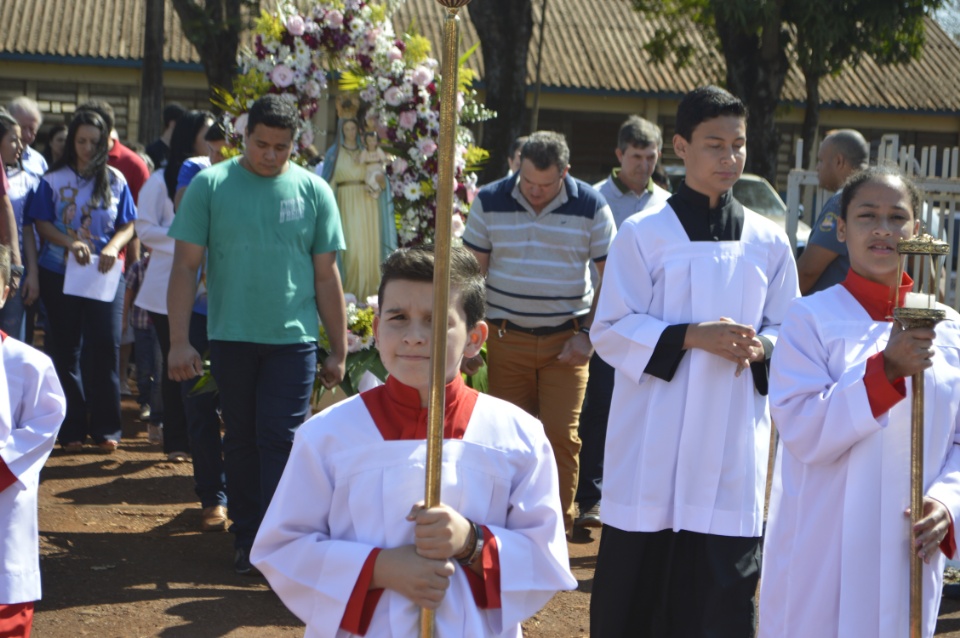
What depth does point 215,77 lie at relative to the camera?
1633 cm

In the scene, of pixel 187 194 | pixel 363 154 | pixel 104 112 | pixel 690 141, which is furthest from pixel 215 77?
pixel 690 141

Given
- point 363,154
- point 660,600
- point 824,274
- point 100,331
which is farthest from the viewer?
point 100,331

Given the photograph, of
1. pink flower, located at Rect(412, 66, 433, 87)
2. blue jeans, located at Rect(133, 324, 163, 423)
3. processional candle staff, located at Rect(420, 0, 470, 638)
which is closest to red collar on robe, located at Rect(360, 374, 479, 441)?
processional candle staff, located at Rect(420, 0, 470, 638)

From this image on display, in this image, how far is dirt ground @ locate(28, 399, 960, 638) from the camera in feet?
18.2

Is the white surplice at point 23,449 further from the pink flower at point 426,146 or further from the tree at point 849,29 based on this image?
the tree at point 849,29

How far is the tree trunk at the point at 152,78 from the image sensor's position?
16375 mm

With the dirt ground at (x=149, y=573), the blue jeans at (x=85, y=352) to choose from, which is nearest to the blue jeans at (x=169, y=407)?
the dirt ground at (x=149, y=573)

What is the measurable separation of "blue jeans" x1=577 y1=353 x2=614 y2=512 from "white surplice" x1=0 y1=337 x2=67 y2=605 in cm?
388

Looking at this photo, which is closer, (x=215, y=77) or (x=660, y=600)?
(x=660, y=600)

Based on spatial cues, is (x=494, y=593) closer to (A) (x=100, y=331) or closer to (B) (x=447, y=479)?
(B) (x=447, y=479)

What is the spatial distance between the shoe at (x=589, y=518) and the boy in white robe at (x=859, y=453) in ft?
11.2

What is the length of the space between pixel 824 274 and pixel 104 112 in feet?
15.8

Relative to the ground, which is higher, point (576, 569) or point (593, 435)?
point (593, 435)

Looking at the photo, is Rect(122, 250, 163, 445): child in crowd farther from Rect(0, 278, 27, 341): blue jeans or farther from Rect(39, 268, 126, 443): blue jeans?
Rect(0, 278, 27, 341): blue jeans
